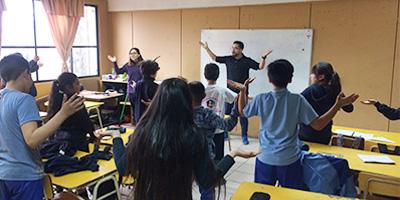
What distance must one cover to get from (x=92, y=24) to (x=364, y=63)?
5306 millimetres

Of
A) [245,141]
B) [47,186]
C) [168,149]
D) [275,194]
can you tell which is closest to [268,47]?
[245,141]

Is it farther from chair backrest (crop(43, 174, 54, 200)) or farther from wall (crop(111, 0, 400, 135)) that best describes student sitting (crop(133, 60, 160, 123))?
wall (crop(111, 0, 400, 135))

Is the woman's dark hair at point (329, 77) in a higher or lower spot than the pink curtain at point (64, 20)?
lower

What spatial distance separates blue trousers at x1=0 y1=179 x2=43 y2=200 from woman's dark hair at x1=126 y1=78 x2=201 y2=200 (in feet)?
3.04

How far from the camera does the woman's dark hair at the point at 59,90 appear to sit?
2.88m

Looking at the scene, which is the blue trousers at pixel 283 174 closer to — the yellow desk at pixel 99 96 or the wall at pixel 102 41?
the yellow desk at pixel 99 96

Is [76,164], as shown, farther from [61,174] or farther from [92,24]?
[92,24]

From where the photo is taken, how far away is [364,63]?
5090 mm

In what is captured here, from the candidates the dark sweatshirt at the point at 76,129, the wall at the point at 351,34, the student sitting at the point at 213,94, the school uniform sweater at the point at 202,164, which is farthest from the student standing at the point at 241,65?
the school uniform sweater at the point at 202,164

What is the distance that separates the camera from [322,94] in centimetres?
297

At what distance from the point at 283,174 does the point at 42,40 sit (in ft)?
18.4

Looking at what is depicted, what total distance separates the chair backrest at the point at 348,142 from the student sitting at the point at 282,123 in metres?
1.04

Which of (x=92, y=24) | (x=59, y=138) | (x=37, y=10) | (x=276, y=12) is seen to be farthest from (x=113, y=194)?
(x=92, y=24)

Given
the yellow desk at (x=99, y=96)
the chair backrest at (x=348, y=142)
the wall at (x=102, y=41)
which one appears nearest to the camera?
the chair backrest at (x=348, y=142)
